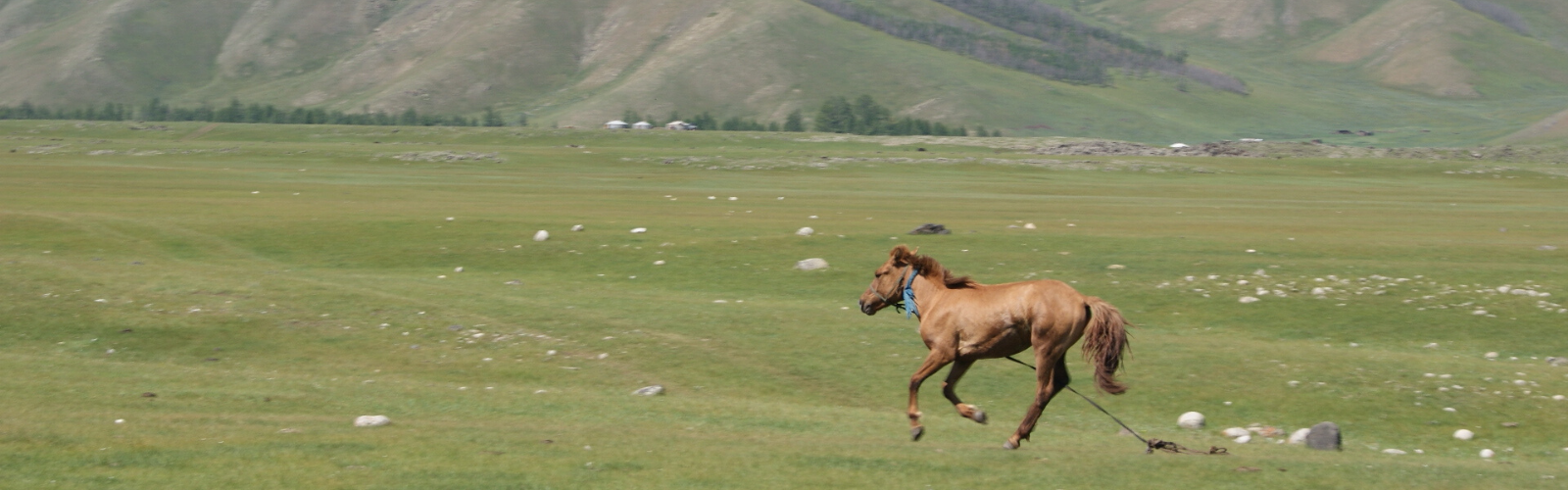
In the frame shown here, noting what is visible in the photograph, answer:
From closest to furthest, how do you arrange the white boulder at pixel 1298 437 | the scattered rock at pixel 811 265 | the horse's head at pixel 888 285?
the horse's head at pixel 888 285 < the white boulder at pixel 1298 437 < the scattered rock at pixel 811 265

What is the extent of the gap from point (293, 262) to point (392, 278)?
484 cm

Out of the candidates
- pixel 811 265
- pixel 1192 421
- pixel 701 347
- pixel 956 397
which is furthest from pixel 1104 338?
pixel 811 265

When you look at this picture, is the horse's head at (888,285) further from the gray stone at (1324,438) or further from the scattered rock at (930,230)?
the scattered rock at (930,230)

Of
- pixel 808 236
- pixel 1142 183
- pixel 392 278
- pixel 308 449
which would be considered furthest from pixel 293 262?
pixel 1142 183

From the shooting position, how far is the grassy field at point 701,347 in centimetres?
1205

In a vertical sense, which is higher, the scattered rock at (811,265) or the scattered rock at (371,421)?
the scattered rock at (371,421)

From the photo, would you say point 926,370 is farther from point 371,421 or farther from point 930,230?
point 930,230

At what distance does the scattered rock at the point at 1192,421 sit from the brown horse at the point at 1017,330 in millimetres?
4021

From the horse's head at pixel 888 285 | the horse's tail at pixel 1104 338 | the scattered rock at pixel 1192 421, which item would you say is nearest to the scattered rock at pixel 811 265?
the scattered rock at pixel 1192 421

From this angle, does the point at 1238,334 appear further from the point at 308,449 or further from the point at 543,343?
the point at 308,449

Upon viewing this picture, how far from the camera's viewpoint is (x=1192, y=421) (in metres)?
16.5

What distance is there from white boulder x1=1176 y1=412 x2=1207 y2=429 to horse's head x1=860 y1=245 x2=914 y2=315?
491cm

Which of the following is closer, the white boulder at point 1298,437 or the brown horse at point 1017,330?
the brown horse at point 1017,330

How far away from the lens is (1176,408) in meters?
17.4
